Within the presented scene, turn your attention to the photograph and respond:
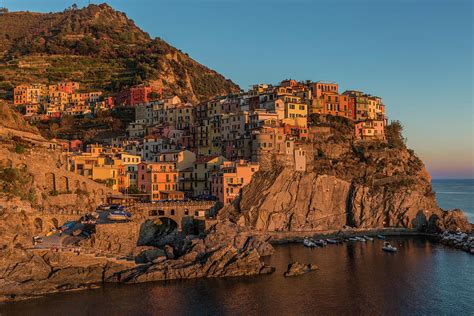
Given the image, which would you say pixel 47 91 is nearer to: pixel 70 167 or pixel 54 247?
pixel 70 167

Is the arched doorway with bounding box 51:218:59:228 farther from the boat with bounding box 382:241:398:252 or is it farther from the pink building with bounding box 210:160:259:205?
the boat with bounding box 382:241:398:252

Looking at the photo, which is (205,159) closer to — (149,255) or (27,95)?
(149,255)

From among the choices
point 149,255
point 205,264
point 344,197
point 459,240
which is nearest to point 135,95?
point 344,197

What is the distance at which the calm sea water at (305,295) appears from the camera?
40.8 meters

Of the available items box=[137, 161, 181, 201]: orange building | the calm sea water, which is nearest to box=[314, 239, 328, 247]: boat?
the calm sea water

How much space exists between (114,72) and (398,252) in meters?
87.4

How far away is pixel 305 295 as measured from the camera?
44656 mm

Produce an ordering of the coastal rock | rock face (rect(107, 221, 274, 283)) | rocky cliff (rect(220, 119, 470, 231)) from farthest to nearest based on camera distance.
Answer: rocky cliff (rect(220, 119, 470, 231)) < the coastal rock < rock face (rect(107, 221, 274, 283))

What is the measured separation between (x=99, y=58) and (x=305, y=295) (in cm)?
10757

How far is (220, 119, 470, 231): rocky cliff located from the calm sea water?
13746mm

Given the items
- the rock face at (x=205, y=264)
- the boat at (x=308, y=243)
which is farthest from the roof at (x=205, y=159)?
the rock face at (x=205, y=264)

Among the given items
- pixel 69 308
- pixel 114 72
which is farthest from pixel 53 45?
pixel 69 308

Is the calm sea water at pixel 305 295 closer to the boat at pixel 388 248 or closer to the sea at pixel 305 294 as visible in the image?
the sea at pixel 305 294

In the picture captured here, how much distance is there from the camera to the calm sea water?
4084cm
